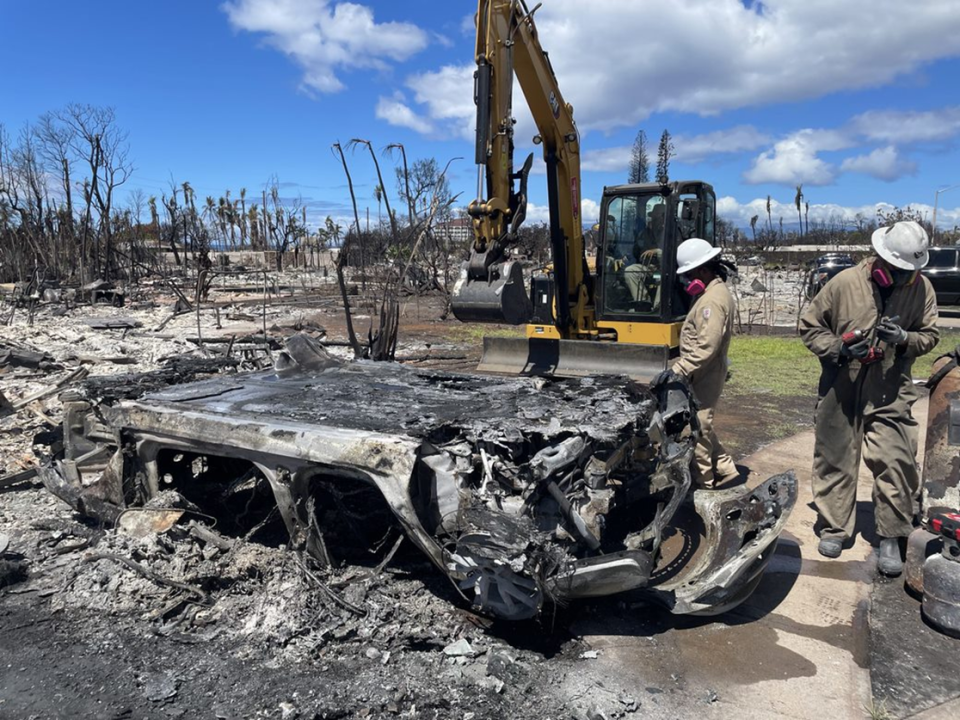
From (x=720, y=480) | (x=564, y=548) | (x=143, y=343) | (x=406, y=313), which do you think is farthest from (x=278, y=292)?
(x=564, y=548)

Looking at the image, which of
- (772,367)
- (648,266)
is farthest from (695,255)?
(772,367)

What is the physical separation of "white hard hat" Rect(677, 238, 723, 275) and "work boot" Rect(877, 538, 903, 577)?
2.20 meters

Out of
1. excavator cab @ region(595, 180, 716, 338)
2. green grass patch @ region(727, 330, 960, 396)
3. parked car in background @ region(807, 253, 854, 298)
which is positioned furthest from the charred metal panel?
parked car in background @ region(807, 253, 854, 298)

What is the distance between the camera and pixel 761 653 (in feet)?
11.0

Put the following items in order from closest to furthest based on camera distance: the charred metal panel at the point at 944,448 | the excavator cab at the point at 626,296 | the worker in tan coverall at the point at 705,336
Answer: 1. the charred metal panel at the point at 944,448
2. the worker in tan coverall at the point at 705,336
3. the excavator cab at the point at 626,296

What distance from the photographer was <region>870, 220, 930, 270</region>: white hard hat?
3.94 m

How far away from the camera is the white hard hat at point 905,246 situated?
3.94m

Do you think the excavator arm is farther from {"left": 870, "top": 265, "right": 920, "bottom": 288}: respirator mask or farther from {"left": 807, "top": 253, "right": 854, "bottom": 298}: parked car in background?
{"left": 807, "top": 253, "right": 854, "bottom": 298}: parked car in background

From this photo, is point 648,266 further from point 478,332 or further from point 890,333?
point 478,332

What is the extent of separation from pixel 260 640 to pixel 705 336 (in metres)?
3.52

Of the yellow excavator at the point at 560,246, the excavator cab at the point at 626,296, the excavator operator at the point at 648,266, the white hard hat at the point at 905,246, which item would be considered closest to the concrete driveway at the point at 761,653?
the white hard hat at the point at 905,246

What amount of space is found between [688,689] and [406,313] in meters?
17.0

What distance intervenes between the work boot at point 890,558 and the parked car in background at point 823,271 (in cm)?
1354

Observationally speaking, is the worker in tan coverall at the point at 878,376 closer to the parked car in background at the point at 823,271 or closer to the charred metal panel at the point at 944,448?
the charred metal panel at the point at 944,448
